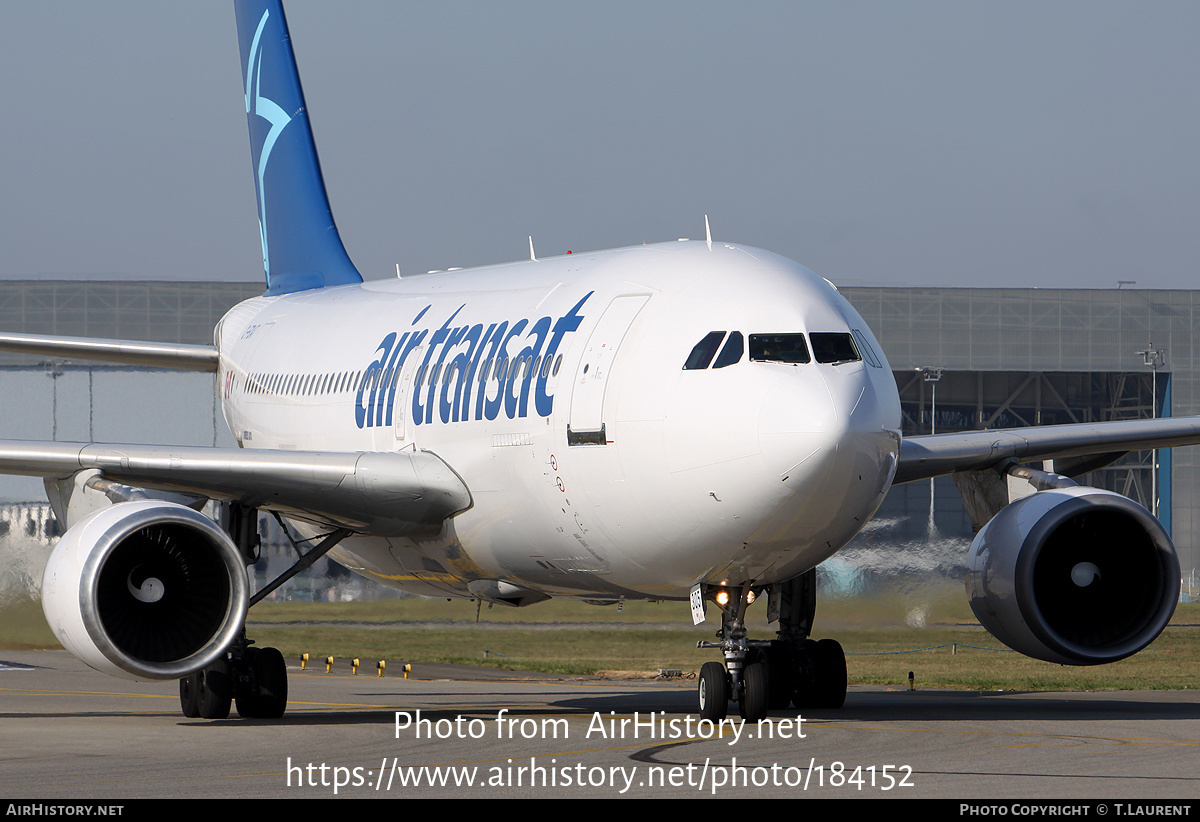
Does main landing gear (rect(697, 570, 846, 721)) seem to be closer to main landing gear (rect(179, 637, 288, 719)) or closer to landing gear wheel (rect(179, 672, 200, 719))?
main landing gear (rect(179, 637, 288, 719))

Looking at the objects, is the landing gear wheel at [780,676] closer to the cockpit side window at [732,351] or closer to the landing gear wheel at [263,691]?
the landing gear wheel at [263,691]

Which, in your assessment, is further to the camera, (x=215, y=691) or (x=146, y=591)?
(x=215, y=691)

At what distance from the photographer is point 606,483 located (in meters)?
13.3

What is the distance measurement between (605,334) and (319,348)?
699 centimetres

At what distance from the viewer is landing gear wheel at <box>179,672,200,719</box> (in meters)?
16.2

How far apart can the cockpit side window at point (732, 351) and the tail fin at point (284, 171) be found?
39.0 feet

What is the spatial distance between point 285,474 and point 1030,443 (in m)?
7.18

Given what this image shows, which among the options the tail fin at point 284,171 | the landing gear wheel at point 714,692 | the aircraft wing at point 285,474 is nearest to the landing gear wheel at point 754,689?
the landing gear wheel at point 714,692

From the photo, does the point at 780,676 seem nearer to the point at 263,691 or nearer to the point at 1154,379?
the point at 263,691

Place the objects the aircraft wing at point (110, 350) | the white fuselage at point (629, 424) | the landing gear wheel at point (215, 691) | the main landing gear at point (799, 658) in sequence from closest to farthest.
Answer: the white fuselage at point (629, 424), the landing gear wheel at point (215, 691), the main landing gear at point (799, 658), the aircraft wing at point (110, 350)

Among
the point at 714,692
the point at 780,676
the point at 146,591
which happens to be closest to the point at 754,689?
the point at 714,692

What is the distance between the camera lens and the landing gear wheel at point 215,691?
16.0 m

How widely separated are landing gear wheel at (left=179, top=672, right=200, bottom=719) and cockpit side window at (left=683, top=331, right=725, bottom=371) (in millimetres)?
6380

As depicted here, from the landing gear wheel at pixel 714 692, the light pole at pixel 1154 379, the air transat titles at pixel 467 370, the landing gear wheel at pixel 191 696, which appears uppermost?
the air transat titles at pixel 467 370
